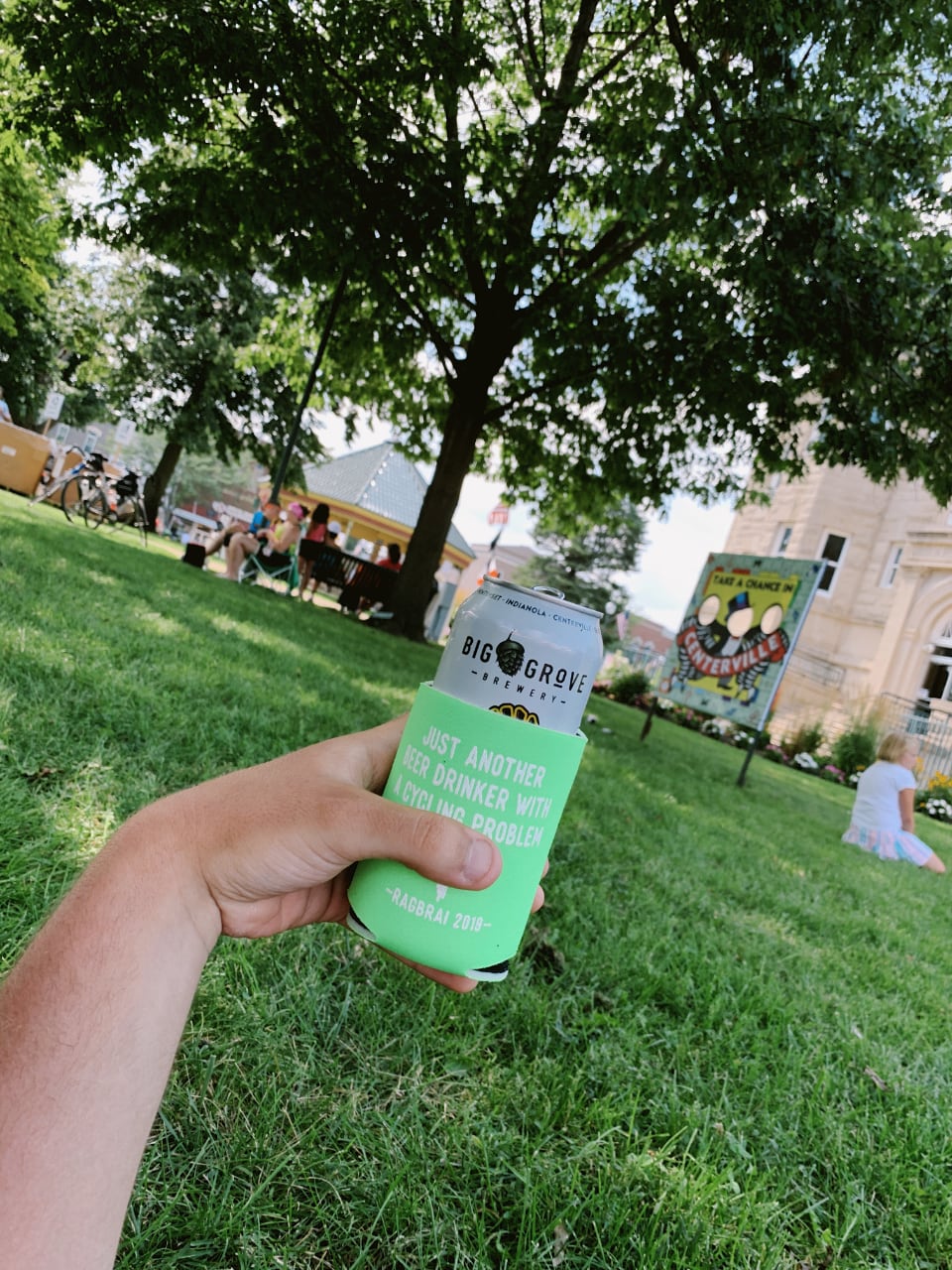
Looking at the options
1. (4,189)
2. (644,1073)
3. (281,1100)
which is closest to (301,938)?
(281,1100)

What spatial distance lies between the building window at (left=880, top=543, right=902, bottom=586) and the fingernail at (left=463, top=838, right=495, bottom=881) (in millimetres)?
28877

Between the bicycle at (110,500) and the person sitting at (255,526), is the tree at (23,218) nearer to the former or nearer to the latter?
the bicycle at (110,500)

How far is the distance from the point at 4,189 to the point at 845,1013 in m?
16.8

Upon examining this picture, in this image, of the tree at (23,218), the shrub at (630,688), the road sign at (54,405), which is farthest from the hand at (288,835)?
the road sign at (54,405)

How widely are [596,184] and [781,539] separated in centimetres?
2313

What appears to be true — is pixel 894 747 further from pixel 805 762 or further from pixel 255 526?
pixel 805 762

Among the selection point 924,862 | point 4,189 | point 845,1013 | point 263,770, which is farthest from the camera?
point 4,189

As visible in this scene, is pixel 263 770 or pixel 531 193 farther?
pixel 531 193

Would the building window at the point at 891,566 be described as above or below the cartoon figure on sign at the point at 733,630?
above

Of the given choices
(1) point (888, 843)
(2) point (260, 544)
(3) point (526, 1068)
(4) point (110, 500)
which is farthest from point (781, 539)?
(3) point (526, 1068)

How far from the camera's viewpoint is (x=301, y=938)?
6.27 ft

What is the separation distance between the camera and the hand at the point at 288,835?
96 cm

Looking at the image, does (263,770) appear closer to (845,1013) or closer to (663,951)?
(663,951)

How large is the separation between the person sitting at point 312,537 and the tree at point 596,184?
2.40 metres
